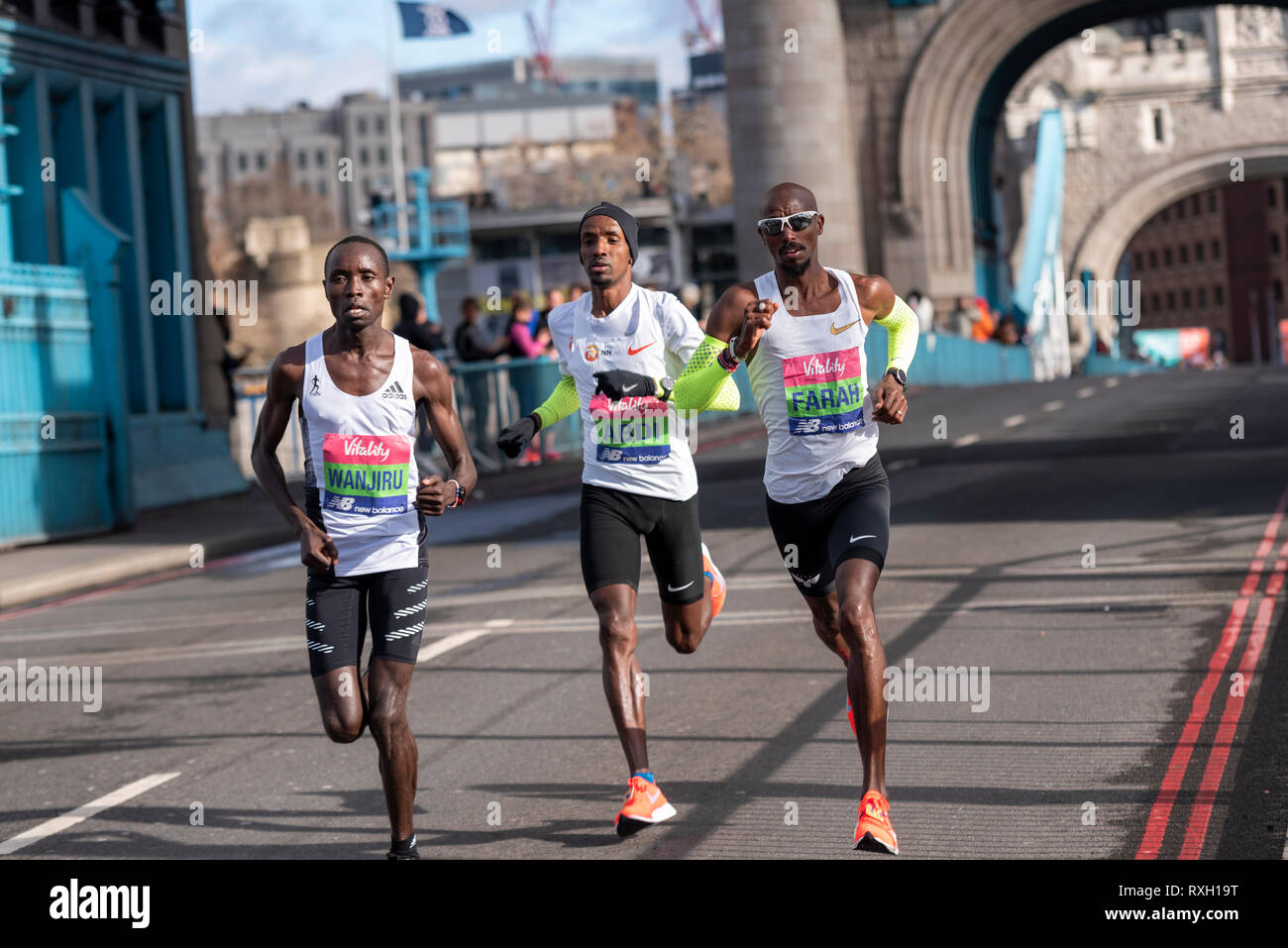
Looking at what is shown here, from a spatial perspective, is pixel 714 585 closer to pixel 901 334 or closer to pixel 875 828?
pixel 901 334

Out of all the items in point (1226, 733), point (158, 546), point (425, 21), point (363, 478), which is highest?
point (425, 21)

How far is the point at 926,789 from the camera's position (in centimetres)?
663

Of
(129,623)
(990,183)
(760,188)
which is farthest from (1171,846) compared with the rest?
(990,183)

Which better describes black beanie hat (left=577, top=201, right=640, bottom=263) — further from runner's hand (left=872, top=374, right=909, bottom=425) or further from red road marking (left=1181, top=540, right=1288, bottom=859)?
red road marking (left=1181, top=540, right=1288, bottom=859)

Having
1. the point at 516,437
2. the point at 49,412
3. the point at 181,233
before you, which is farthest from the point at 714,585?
the point at 181,233

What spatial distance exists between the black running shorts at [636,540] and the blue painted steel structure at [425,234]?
39.9 m

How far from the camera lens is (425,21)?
155ft

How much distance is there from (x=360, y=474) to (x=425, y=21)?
43.3 meters

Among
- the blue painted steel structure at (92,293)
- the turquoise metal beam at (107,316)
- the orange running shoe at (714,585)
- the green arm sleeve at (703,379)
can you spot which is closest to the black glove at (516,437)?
the green arm sleeve at (703,379)

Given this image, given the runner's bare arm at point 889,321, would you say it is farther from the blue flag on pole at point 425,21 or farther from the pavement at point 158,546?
the blue flag on pole at point 425,21

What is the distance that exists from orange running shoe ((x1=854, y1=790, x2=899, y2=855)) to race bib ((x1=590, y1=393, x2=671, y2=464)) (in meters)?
1.63
